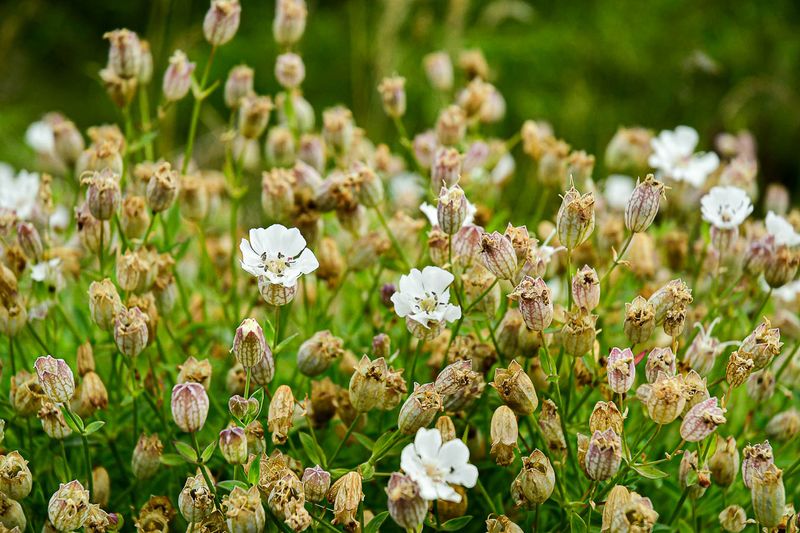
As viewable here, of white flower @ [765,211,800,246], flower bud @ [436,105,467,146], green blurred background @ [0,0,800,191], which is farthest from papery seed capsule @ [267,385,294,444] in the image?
green blurred background @ [0,0,800,191]

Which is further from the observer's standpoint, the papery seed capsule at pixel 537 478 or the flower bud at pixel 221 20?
the flower bud at pixel 221 20

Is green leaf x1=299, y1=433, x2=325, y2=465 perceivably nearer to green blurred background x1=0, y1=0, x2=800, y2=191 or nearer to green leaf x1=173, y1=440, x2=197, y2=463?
green leaf x1=173, y1=440, x2=197, y2=463

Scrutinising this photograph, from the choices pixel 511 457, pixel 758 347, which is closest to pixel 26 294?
pixel 511 457

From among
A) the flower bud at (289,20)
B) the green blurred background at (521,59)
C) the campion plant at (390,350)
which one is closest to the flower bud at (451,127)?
the campion plant at (390,350)

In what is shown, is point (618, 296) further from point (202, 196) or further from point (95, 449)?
point (95, 449)

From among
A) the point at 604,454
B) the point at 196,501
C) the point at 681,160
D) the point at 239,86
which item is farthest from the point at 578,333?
the point at 239,86

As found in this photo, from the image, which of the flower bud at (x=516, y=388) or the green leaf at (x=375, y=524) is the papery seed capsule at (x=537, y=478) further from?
the green leaf at (x=375, y=524)

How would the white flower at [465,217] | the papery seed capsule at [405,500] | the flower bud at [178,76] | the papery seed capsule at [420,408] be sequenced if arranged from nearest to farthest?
the papery seed capsule at [405,500] < the papery seed capsule at [420,408] < the white flower at [465,217] < the flower bud at [178,76]
